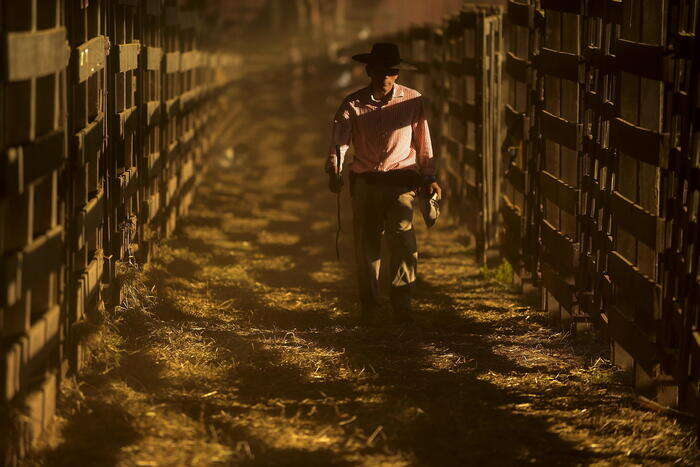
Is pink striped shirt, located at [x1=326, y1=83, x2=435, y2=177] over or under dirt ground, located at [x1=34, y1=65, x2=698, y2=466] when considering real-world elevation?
over

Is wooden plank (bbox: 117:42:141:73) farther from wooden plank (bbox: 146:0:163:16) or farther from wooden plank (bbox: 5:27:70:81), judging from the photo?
wooden plank (bbox: 5:27:70:81)

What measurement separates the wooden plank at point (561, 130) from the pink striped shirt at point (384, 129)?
85 cm

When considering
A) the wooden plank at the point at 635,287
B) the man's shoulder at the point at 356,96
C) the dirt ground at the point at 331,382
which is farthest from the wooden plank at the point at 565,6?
the dirt ground at the point at 331,382

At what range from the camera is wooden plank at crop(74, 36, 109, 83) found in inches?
254

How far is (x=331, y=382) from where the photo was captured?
668cm

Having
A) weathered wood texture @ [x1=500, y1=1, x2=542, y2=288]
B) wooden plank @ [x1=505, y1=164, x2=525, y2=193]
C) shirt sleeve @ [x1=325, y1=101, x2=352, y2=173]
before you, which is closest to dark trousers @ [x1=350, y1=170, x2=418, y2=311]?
shirt sleeve @ [x1=325, y1=101, x2=352, y2=173]

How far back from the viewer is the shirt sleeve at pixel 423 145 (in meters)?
8.40

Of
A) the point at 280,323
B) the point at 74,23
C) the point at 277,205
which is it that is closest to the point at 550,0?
the point at 280,323

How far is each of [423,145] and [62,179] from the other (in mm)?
3260

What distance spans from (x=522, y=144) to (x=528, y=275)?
105 cm

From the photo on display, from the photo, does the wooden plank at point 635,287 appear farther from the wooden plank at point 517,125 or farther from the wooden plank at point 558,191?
the wooden plank at point 517,125

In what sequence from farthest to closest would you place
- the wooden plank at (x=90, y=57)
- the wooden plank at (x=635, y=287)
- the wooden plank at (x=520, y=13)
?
the wooden plank at (x=520, y=13) < the wooden plank at (x=90, y=57) < the wooden plank at (x=635, y=287)

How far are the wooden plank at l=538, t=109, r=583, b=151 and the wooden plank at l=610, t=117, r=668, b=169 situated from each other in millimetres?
787

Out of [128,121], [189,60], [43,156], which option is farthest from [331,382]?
[189,60]
